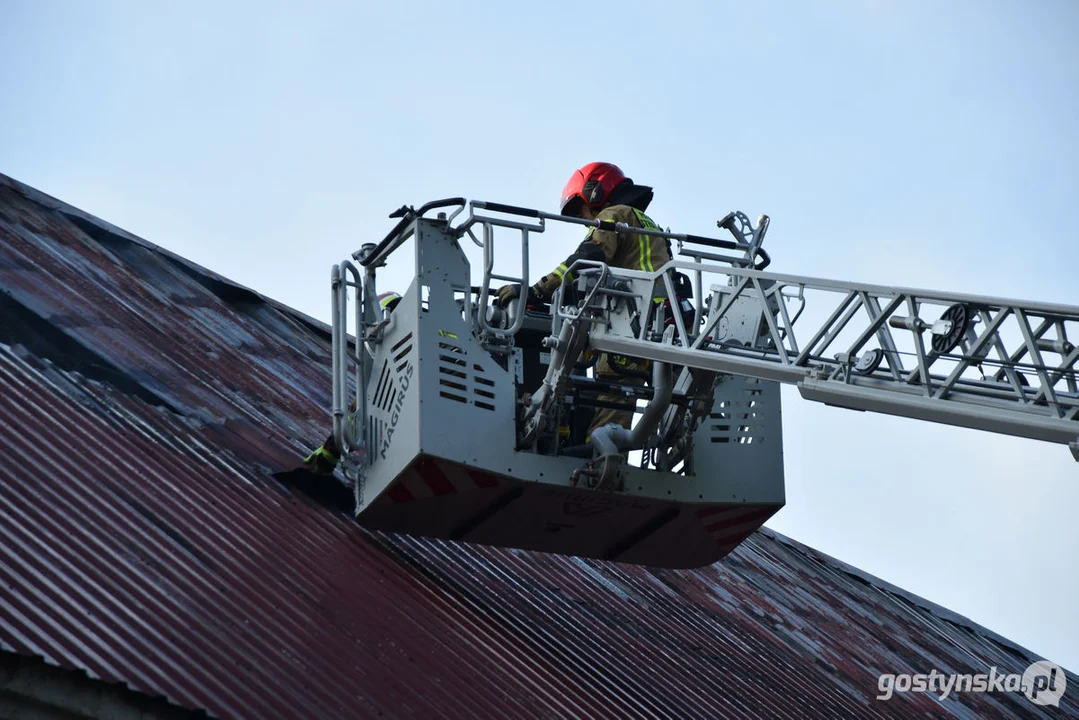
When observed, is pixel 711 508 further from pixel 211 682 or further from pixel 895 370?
pixel 211 682

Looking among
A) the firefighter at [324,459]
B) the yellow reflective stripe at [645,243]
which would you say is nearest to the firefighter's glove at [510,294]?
the yellow reflective stripe at [645,243]

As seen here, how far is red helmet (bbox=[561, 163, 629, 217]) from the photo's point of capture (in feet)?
39.9

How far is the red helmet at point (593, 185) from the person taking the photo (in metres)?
12.2

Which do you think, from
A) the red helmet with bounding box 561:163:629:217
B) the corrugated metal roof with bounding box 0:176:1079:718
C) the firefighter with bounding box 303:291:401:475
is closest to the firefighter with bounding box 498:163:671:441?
the red helmet with bounding box 561:163:629:217

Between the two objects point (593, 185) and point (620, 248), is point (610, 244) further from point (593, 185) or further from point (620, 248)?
point (593, 185)

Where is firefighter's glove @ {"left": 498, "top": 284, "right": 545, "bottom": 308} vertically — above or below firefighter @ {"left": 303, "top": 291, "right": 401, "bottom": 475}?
above

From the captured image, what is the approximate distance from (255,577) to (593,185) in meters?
4.19

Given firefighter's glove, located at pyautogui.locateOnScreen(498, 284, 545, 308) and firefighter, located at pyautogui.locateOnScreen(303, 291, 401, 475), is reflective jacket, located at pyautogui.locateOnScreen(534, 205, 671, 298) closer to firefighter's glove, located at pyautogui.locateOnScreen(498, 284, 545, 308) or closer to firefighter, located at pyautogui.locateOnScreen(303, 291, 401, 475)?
firefighter's glove, located at pyautogui.locateOnScreen(498, 284, 545, 308)

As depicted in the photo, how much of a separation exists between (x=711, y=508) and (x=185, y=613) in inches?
170

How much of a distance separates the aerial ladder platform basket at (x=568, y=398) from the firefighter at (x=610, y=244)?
125 mm

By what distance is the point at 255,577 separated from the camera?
10312 mm

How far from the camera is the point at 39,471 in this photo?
1008cm

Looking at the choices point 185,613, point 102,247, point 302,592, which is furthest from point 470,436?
point 102,247

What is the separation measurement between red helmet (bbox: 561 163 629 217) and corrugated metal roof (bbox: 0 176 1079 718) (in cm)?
319
